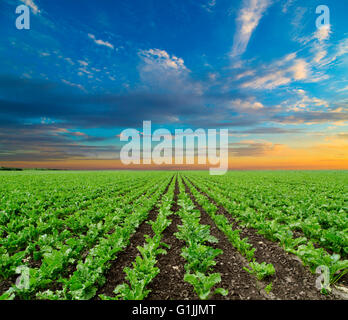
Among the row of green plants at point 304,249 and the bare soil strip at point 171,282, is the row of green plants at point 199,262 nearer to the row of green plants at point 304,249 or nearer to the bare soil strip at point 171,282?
the bare soil strip at point 171,282

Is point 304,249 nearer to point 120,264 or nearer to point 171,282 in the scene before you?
point 171,282

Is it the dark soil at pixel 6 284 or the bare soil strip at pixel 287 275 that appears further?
the dark soil at pixel 6 284

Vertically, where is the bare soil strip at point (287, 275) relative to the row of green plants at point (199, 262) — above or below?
below

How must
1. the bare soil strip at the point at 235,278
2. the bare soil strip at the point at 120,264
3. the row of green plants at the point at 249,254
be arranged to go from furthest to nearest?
1. the row of green plants at the point at 249,254
2. the bare soil strip at the point at 120,264
3. the bare soil strip at the point at 235,278

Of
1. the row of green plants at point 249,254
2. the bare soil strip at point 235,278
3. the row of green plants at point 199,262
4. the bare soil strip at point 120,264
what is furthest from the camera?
the row of green plants at point 249,254

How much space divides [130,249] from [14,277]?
2.91 metres

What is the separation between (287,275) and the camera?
473 cm

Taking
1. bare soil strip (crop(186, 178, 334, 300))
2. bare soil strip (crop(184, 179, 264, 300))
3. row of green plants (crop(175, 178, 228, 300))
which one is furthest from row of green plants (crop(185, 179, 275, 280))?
row of green plants (crop(175, 178, 228, 300))

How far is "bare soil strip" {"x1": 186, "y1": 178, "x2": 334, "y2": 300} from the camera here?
4.04 metres

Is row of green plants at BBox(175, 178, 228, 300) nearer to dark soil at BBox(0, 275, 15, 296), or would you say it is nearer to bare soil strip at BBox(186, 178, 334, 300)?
bare soil strip at BBox(186, 178, 334, 300)

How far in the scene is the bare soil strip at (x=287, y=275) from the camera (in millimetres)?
4035

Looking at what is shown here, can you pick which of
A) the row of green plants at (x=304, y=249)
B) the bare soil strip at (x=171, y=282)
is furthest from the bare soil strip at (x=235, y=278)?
the row of green plants at (x=304, y=249)

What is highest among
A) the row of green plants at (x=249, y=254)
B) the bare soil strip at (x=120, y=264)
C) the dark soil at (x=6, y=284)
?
the row of green plants at (x=249, y=254)
